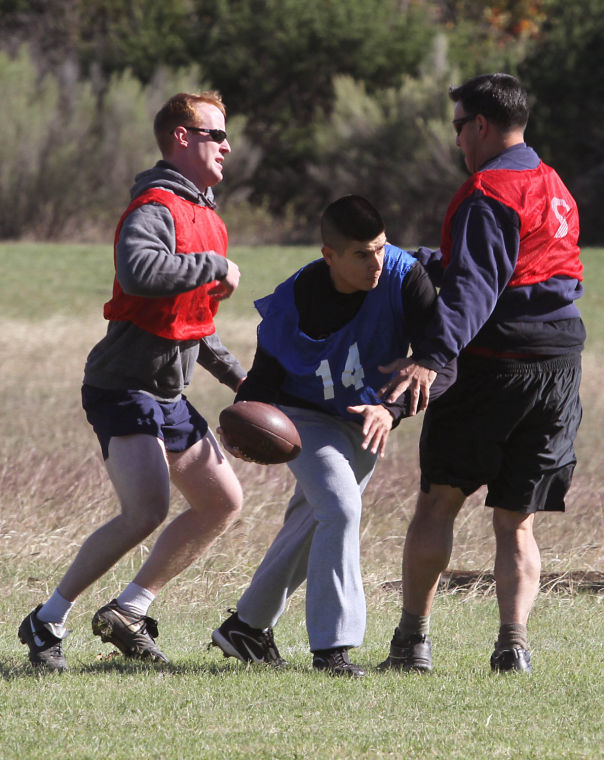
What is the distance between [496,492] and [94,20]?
52.2 metres

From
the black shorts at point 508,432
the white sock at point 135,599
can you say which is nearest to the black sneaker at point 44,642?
the white sock at point 135,599

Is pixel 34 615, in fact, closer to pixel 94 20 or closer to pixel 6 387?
pixel 6 387

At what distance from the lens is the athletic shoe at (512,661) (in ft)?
16.0

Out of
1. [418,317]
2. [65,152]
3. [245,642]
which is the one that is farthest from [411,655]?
[65,152]

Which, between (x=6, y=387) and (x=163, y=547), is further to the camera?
(x=6, y=387)

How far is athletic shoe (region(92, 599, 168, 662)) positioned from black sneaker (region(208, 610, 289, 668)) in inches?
10.0

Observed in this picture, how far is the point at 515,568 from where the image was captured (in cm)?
493

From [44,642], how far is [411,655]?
1.45m

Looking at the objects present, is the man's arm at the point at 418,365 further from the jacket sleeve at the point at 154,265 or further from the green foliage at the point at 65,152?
the green foliage at the point at 65,152

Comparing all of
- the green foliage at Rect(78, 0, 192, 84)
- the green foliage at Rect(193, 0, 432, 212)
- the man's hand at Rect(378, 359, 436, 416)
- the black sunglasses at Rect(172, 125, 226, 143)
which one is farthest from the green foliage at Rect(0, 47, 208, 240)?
the man's hand at Rect(378, 359, 436, 416)

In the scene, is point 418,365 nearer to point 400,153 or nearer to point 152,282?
point 152,282

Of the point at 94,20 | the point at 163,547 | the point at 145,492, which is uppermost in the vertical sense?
the point at 94,20

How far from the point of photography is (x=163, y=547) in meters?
5.18

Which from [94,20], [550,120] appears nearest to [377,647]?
[550,120]
